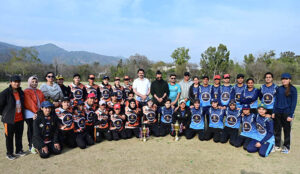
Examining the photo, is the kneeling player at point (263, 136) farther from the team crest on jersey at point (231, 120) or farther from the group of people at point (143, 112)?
the team crest on jersey at point (231, 120)

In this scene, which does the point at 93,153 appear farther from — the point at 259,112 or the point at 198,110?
the point at 259,112

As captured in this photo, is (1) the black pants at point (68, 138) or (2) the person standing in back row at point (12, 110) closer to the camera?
(2) the person standing in back row at point (12, 110)

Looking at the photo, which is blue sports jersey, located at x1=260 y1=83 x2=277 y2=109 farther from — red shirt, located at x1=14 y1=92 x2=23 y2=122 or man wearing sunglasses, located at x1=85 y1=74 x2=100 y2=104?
red shirt, located at x1=14 y1=92 x2=23 y2=122

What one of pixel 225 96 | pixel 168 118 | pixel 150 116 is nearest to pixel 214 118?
pixel 225 96

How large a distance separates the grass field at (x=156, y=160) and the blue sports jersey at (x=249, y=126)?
527 millimetres

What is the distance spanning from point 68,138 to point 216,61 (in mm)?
46683

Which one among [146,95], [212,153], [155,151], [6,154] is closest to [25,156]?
[6,154]

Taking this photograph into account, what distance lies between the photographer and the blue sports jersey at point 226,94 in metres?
5.77

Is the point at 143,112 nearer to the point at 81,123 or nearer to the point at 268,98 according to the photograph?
the point at 81,123

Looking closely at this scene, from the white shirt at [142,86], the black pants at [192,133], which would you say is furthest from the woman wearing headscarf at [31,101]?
the black pants at [192,133]

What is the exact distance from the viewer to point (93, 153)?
15.4 feet

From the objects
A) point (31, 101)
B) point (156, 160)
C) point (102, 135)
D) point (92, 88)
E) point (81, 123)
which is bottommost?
point (156, 160)

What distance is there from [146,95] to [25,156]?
3881mm

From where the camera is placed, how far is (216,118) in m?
5.80
